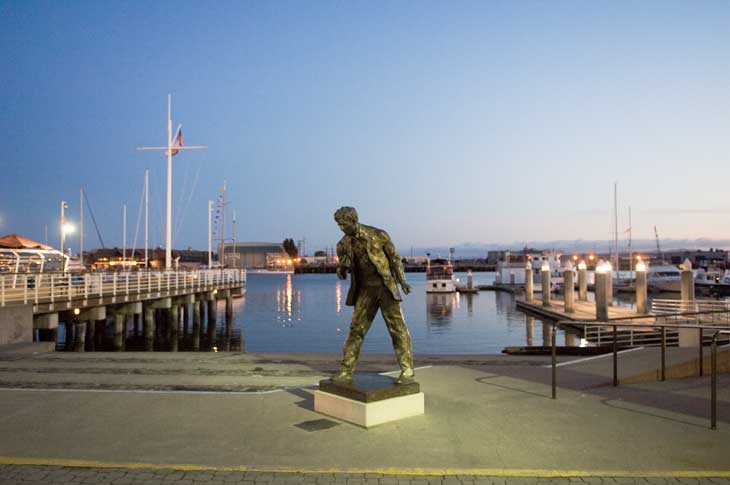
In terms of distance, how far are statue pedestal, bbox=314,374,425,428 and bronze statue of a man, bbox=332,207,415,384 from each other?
0.67 feet

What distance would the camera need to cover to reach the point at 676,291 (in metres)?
82.4

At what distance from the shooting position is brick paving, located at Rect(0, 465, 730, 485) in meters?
5.13

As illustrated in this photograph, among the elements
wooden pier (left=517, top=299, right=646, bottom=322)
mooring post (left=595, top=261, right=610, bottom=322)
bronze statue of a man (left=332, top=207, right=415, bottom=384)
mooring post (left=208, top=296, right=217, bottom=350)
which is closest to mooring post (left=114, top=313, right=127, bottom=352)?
mooring post (left=208, top=296, right=217, bottom=350)

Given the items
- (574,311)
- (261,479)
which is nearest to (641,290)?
(574,311)

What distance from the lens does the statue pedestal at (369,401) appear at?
273 inches

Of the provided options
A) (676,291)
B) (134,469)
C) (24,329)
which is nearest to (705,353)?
(134,469)

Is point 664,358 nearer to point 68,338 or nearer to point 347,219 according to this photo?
point 347,219

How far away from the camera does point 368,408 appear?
6.86 m

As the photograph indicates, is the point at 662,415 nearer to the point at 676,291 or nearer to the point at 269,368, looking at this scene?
the point at 269,368

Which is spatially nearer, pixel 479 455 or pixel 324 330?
pixel 479 455

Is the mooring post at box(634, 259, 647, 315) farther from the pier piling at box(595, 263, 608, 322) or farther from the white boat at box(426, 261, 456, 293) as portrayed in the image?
the white boat at box(426, 261, 456, 293)

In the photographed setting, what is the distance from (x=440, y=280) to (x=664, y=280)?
32.4 metres

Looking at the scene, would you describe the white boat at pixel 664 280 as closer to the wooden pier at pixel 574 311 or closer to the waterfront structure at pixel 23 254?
the wooden pier at pixel 574 311

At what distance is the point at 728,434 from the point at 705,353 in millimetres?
4956
